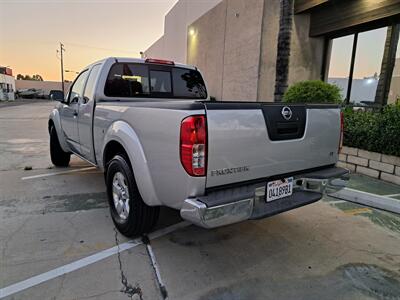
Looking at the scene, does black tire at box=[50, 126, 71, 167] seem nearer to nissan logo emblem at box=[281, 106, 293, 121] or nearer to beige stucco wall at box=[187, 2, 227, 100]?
nissan logo emblem at box=[281, 106, 293, 121]

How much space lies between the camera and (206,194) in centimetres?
221

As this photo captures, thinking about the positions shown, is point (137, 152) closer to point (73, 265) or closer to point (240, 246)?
point (73, 265)

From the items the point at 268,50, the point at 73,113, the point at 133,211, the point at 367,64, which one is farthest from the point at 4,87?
the point at 133,211

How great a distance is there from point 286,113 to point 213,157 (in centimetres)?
86

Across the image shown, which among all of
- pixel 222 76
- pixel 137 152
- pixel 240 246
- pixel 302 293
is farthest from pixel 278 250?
pixel 222 76

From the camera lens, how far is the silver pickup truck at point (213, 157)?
2141 mm

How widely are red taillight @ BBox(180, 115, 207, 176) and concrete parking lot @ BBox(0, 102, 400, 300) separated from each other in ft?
3.31

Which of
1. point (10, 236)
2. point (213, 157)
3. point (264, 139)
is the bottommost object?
point (10, 236)

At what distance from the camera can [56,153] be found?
5992mm

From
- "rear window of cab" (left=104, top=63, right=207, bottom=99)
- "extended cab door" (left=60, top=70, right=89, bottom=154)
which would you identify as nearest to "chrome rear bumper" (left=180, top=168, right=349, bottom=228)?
"rear window of cab" (left=104, top=63, right=207, bottom=99)

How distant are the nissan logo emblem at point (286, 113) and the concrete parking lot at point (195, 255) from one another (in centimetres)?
138

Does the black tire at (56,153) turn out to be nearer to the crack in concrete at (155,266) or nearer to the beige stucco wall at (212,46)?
the crack in concrete at (155,266)

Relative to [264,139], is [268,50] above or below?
above

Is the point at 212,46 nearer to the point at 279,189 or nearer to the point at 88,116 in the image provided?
the point at 88,116
